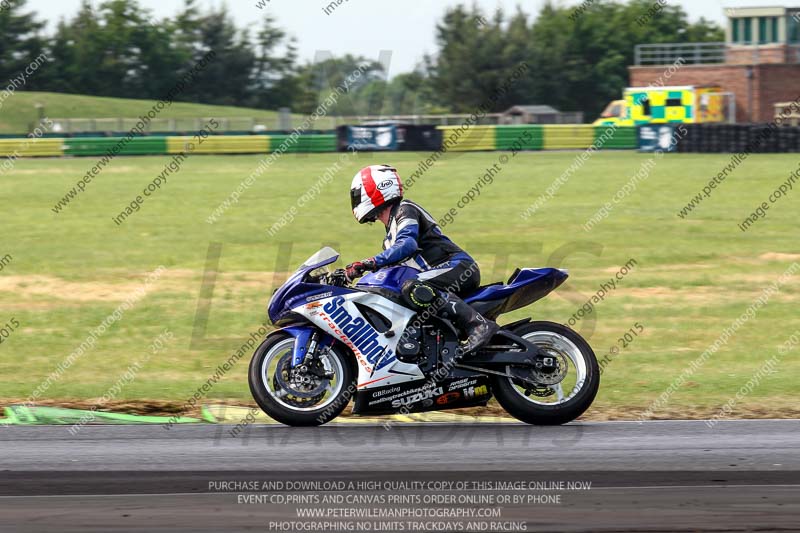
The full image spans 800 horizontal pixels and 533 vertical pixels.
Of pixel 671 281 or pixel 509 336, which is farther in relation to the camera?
pixel 671 281

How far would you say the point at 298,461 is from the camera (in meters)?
6.80

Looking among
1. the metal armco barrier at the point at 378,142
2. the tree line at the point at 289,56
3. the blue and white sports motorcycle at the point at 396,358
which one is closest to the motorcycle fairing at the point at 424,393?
the blue and white sports motorcycle at the point at 396,358

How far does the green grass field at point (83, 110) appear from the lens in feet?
240

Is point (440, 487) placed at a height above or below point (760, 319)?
above

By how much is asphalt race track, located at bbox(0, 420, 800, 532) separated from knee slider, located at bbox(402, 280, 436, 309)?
2.92 feet

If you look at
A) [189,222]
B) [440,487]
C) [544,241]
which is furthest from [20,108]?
[440,487]

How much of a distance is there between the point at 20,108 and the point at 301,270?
72.8 metres

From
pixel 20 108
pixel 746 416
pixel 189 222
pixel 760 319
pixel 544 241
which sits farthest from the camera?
pixel 20 108

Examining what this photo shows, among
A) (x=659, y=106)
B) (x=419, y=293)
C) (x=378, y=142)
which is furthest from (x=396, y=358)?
(x=659, y=106)

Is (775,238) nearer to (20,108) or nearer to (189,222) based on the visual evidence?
(189,222)

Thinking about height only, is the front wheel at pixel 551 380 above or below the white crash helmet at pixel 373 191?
below

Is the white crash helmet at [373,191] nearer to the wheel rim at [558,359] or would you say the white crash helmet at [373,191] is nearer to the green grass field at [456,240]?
the wheel rim at [558,359]

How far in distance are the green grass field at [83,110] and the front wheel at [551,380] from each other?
62.8 metres

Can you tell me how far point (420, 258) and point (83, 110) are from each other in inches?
2924
